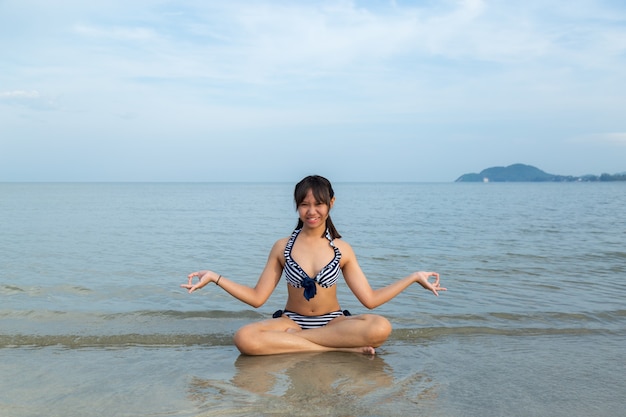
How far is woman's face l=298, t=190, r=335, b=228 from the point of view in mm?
5695

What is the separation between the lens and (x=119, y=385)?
4824 millimetres

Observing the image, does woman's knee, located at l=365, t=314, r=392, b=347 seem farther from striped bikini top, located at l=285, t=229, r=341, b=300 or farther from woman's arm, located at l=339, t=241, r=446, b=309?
striped bikini top, located at l=285, t=229, r=341, b=300

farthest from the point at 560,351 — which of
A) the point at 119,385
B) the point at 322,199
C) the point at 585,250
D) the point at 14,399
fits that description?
the point at 585,250

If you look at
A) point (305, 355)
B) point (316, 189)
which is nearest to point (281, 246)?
point (316, 189)

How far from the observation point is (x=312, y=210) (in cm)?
574

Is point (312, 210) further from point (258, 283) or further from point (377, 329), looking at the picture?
point (377, 329)

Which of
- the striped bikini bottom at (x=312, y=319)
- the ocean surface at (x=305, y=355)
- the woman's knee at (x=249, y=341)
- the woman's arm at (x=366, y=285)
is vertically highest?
the woman's arm at (x=366, y=285)

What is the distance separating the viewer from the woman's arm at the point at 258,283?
18.5 ft

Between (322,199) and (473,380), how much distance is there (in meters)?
2.19

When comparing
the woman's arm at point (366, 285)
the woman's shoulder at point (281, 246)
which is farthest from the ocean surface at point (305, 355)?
the woman's shoulder at point (281, 246)

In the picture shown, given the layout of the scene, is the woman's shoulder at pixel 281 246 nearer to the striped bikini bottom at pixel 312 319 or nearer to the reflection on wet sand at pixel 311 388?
the striped bikini bottom at pixel 312 319

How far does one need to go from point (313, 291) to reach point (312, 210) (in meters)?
0.84

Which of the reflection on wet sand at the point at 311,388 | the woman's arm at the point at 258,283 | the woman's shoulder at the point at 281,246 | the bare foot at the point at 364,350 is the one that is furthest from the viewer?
the woman's shoulder at the point at 281,246

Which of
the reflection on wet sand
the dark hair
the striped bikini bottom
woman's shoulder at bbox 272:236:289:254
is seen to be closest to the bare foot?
the reflection on wet sand
